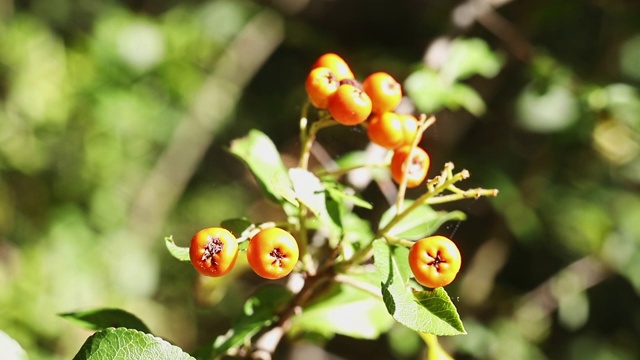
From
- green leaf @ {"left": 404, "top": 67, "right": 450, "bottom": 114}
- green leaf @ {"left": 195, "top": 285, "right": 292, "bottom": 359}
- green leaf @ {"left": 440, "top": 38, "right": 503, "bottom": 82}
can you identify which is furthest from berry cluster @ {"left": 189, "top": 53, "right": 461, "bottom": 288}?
green leaf @ {"left": 440, "top": 38, "right": 503, "bottom": 82}

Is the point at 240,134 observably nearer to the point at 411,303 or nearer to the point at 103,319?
the point at 103,319

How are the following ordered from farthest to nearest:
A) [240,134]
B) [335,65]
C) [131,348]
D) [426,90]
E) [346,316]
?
[240,134], [426,90], [346,316], [335,65], [131,348]

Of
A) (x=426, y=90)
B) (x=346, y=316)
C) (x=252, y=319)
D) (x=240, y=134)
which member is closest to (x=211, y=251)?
(x=252, y=319)

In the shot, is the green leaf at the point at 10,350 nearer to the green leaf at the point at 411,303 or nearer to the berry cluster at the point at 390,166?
the berry cluster at the point at 390,166

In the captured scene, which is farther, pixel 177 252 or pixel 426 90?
pixel 426 90

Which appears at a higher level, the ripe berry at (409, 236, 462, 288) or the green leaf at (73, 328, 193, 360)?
the ripe berry at (409, 236, 462, 288)

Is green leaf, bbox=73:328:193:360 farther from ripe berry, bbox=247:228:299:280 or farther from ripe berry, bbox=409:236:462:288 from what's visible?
ripe berry, bbox=409:236:462:288
